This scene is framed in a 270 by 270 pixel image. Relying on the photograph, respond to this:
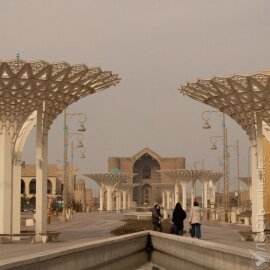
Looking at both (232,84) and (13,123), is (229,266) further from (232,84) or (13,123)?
(13,123)

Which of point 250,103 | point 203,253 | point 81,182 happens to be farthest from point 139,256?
point 81,182

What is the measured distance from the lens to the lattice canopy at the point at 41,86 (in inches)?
786

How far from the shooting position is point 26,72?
65.8ft

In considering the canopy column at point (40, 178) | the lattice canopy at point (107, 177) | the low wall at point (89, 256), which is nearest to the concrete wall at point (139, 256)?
the low wall at point (89, 256)

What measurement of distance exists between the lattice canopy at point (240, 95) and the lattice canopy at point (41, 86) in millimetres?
3525

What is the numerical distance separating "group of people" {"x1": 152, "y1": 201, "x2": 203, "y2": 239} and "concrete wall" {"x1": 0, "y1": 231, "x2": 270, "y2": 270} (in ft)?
2.30

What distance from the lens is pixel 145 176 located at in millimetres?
119812

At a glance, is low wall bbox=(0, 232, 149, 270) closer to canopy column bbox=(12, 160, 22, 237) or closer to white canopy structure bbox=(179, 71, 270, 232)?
white canopy structure bbox=(179, 71, 270, 232)

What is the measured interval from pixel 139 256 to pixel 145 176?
98.7 m

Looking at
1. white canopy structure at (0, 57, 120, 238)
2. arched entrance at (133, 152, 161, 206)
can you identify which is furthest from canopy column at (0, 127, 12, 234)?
arched entrance at (133, 152, 161, 206)

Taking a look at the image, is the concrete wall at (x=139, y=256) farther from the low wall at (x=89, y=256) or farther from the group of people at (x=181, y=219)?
the group of people at (x=181, y=219)

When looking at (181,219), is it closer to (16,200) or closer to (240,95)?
(240,95)

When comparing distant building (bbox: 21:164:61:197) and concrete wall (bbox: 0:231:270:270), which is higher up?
distant building (bbox: 21:164:61:197)

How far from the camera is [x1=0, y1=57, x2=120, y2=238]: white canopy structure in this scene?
20125 mm
